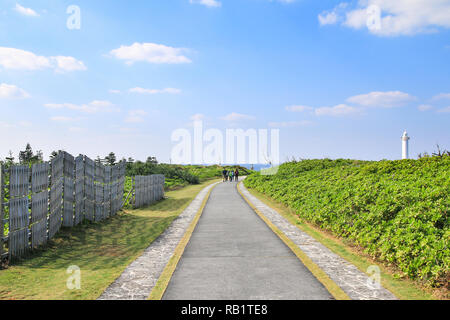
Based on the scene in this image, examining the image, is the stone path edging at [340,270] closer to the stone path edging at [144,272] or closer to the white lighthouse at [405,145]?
the stone path edging at [144,272]

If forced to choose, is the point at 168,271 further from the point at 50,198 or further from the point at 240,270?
the point at 50,198

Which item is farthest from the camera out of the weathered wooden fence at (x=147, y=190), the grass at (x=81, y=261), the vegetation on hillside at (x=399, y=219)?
the weathered wooden fence at (x=147, y=190)

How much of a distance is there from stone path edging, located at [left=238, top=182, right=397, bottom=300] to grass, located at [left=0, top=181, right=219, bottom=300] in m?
4.09

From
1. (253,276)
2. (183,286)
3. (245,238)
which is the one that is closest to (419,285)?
(253,276)

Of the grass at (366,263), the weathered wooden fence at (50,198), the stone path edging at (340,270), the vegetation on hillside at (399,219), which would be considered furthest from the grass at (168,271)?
the vegetation on hillside at (399,219)

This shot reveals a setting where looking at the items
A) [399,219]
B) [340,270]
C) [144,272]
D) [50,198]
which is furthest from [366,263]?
[50,198]

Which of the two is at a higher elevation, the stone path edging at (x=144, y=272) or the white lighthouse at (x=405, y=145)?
the white lighthouse at (x=405, y=145)

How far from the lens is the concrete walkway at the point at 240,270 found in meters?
5.56

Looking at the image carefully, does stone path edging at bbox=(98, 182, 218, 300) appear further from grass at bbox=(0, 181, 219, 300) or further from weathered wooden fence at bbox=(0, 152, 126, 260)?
weathered wooden fence at bbox=(0, 152, 126, 260)

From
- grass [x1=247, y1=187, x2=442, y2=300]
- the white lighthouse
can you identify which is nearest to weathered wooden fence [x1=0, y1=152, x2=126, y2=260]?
grass [x1=247, y1=187, x2=442, y2=300]

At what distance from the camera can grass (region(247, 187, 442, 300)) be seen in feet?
18.9

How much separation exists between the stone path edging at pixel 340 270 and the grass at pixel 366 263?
19cm

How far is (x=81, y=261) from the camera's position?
8.36 meters
